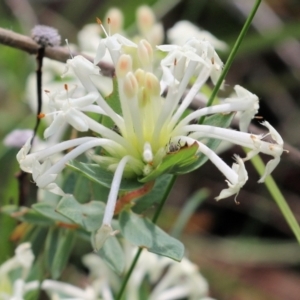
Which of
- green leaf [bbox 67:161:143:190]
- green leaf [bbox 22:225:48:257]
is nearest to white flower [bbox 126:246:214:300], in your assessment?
green leaf [bbox 22:225:48:257]

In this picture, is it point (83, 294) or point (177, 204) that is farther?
point (177, 204)

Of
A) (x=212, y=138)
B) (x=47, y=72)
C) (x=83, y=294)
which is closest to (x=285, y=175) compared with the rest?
(x=47, y=72)

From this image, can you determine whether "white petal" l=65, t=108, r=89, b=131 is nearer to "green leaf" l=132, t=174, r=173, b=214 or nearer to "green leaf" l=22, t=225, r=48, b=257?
"green leaf" l=132, t=174, r=173, b=214

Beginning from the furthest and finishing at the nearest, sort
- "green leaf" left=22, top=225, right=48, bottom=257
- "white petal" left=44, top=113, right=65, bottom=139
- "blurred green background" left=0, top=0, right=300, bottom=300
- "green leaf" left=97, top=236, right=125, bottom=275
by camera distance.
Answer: "blurred green background" left=0, top=0, right=300, bottom=300, "green leaf" left=22, top=225, right=48, bottom=257, "green leaf" left=97, top=236, right=125, bottom=275, "white petal" left=44, top=113, right=65, bottom=139

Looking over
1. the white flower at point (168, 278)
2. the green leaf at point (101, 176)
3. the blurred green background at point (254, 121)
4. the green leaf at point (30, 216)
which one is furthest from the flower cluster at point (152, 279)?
the blurred green background at point (254, 121)

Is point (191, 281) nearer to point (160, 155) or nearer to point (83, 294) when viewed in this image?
point (83, 294)

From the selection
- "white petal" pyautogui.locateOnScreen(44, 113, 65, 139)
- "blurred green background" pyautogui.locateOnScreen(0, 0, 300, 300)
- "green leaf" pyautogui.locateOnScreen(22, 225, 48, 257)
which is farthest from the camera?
"blurred green background" pyautogui.locateOnScreen(0, 0, 300, 300)
